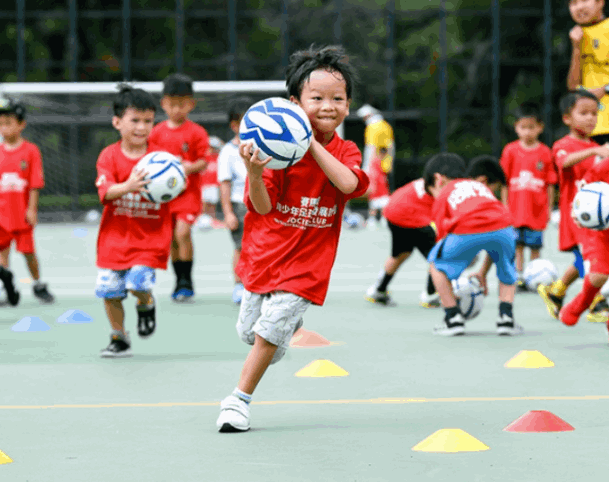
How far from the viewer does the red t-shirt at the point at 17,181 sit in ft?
33.1

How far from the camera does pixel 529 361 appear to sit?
6.36 meters

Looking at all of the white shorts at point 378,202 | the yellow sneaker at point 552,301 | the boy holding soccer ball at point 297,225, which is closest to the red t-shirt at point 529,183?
the yellow sneaker at point 552,301

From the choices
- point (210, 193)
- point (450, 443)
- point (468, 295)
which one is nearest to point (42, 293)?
Result: point (468, 295)

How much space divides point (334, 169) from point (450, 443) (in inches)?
48.6

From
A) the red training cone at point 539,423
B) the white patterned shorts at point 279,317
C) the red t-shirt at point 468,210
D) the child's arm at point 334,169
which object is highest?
the child's arm at point 334,169

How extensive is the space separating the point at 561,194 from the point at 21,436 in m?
5.24

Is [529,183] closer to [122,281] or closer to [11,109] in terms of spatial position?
[11,109]

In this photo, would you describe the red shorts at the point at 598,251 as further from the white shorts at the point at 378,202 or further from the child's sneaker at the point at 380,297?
the white shorts at the point at 378,202

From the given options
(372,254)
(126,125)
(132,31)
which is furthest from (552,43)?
(126,125)

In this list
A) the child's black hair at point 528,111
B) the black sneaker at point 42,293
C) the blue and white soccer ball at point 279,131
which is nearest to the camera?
the blue and white soccer ball at point 279,131

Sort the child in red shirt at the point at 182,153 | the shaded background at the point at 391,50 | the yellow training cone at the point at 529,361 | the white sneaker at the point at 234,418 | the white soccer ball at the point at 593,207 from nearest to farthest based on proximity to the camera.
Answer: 1. the white sneaker at the point at 234,418
2. the yellow training cone at the point at 529,361
3. the white soccer ball at the point at 593,207
4. the child in red shirt at the point at 182,153
5. the shaded background at the point at 391,50

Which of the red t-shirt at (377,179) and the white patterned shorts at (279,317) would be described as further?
the red t-shirt at (377,179)

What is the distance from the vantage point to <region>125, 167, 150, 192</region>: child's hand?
6461 millimetres

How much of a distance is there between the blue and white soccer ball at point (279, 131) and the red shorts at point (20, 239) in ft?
19.6
